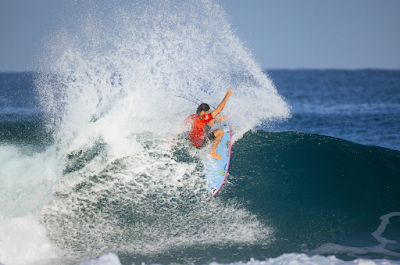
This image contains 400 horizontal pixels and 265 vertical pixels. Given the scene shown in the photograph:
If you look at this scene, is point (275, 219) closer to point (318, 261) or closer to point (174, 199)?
point (318, 261)

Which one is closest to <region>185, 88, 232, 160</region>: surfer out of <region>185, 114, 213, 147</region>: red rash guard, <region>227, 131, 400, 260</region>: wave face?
<region>185, 114, 213, 147</region>: red rash guard

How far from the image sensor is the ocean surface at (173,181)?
4473mm

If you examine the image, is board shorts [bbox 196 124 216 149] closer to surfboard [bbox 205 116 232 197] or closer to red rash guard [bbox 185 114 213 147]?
red rash guard [bbox 185 114 213 147]

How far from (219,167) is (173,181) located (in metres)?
0.89

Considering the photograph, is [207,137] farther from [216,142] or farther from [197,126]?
[197,126]

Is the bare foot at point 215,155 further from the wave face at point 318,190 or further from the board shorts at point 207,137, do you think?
the wave face at point 318,190

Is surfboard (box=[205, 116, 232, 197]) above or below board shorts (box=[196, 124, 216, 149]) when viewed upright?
below

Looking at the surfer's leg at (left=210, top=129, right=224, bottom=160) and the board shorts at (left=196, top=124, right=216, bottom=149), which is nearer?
the board shorts at (left=196, top=124, right=216, bottom=149)

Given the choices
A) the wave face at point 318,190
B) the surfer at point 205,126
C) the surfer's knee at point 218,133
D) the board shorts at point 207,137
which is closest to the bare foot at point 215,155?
the surfer at point 205,126

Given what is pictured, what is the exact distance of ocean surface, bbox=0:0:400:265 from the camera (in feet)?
14.7

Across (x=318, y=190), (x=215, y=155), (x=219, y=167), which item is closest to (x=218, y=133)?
(x=215, y=155)

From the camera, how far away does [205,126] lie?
547cm

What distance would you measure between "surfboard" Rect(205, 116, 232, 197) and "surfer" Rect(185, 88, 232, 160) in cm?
10

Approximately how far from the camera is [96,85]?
719 cm
